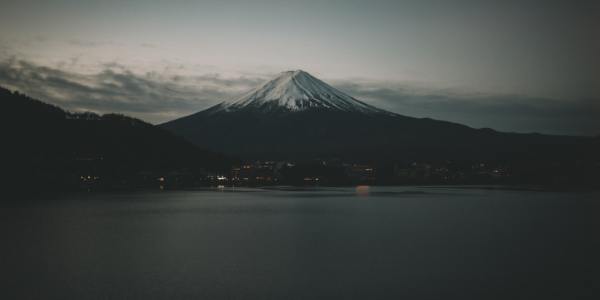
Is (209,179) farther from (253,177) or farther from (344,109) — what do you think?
(344,109)

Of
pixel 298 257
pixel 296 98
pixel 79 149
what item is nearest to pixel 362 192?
pixel 79 149

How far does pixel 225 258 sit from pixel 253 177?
7255cm

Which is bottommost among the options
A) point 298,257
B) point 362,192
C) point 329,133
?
point 298,257

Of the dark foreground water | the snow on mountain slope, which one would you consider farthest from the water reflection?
the snow on mountain slope

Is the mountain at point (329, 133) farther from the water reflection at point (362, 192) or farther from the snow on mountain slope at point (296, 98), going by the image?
the water reflection at point (362, 192)

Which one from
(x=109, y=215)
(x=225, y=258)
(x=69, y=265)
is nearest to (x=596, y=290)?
(x=225, y=258)

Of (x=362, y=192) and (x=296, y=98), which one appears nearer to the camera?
(x=362, y=192)


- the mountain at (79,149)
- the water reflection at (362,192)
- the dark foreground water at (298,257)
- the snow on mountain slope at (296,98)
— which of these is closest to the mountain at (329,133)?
the snow on mountain slope at (296,98)

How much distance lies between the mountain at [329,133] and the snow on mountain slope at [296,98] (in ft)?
0.89

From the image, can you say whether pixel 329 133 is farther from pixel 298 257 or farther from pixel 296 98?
pixel 298 257

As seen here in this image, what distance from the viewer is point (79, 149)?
228 feet

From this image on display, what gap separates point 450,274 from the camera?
13.2 m

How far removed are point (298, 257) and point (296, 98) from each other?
137328 millimetres

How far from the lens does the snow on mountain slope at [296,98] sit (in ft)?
480
